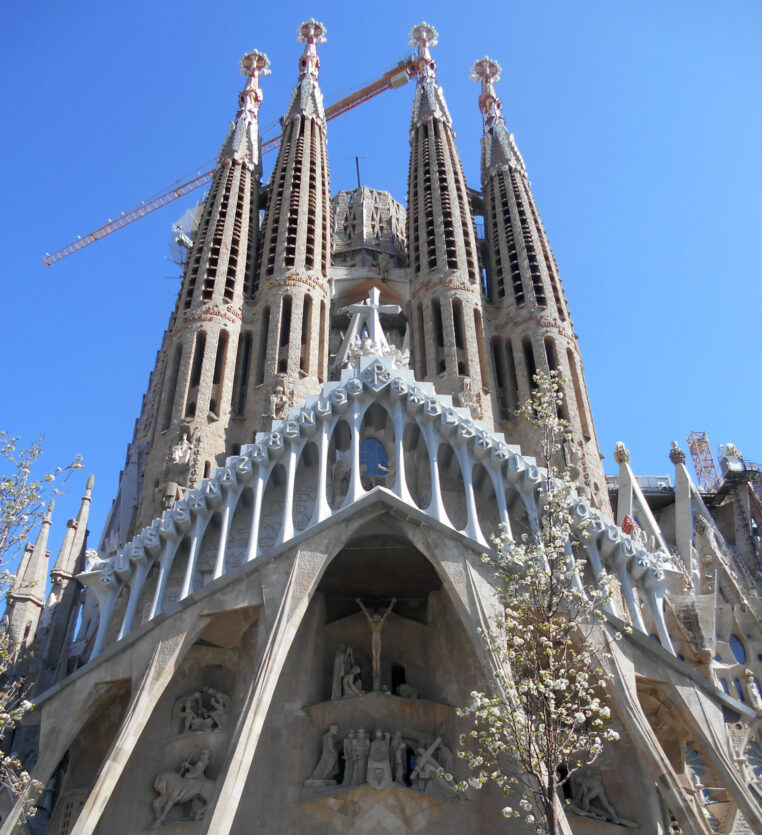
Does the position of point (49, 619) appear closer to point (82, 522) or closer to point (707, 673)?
point (82, 522)

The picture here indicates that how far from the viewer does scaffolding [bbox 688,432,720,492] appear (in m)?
39.7

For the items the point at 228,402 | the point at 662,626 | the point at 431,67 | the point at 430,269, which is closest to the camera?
the point at 662,626

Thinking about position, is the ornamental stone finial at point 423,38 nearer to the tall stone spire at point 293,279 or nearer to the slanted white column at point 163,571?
the tall stone spire at point 293,279

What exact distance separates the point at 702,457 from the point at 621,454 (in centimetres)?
1950

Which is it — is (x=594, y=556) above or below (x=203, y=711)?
above

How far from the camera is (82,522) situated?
72.8ft

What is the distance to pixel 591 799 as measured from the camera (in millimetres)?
15289

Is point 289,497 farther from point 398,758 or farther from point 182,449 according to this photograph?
point 398,758

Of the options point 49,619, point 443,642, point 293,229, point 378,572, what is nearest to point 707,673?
point 443,642

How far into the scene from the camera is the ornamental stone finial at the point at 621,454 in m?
23.2

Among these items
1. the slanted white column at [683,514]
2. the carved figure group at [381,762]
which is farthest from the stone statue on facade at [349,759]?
the slanted white column at [683,514]

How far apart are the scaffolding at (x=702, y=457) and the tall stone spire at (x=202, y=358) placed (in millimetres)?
24661

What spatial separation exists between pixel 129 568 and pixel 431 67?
26.5m


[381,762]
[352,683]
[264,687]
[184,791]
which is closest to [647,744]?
[381,762]
